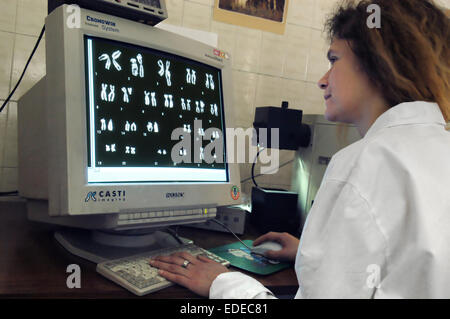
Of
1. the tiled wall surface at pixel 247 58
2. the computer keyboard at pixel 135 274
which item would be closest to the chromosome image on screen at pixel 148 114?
the computer keyboard at pixel 135 274

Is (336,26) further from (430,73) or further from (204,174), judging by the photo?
(204,174)

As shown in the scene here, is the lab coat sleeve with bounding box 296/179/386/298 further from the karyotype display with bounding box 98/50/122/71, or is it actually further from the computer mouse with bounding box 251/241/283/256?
the karyotype display with bounding box 98/50/122/71

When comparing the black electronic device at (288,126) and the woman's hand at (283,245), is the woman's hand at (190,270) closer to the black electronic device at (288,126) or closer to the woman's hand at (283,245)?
the woman's hand at (283,245)

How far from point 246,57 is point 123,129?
34.3 inches

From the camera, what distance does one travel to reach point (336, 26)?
2.81ft

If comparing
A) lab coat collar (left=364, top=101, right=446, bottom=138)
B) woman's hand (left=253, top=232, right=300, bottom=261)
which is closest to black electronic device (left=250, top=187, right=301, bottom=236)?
woman's hand (left=253, top=232, right=300, bottom=261)

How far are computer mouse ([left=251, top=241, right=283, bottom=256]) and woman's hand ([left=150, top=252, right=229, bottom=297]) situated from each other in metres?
0.20

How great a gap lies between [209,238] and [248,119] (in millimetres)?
640

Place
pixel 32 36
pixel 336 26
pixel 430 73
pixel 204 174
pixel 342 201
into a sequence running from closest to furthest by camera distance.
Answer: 1. pixel 342 201
2. pixel 430 73
3. pixel 336 26
4. pixel 204 174
5. pixel 32 36

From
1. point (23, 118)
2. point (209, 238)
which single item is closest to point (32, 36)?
point (23, 118)

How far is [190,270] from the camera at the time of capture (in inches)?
29.1

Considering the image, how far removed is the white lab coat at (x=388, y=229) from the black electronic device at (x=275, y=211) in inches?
24.0

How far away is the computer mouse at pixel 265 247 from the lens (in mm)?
959

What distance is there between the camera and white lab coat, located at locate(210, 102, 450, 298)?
0.52 metres
